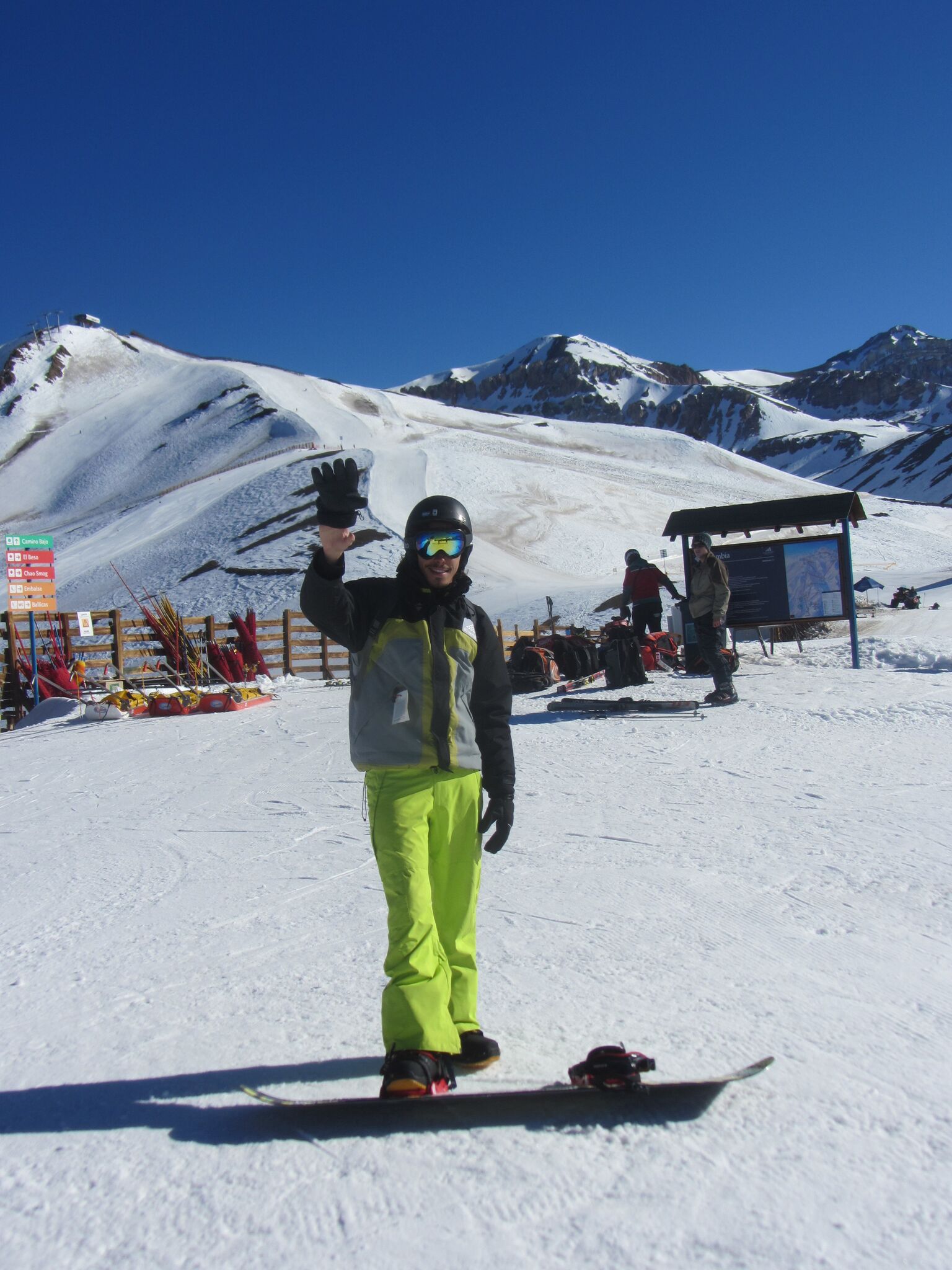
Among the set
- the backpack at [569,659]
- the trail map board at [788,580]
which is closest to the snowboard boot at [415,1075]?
the trail map board at [788,580]

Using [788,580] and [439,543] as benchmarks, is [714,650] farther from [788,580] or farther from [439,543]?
[439,543]

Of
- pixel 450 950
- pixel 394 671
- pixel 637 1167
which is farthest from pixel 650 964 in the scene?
pixel 394 671

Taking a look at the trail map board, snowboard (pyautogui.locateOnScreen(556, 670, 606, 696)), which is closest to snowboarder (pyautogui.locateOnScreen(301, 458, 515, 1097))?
snowboard (pyautogui.locateOnScreen(556, 670, 606, 696))

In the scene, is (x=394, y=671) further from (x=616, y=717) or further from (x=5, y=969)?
(x=616, y=717)

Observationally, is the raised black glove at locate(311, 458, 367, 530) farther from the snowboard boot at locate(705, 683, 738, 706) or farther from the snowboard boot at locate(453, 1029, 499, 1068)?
the snowboard boot at locate(705, 683, 738, 706)

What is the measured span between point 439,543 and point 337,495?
0.34 m

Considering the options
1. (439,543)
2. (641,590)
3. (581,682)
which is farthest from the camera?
(641,590)

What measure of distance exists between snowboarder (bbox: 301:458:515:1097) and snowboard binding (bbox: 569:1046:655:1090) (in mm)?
337

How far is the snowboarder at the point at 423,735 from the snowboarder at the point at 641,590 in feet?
31.2

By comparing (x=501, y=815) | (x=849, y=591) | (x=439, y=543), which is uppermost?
(x=439, y=543)

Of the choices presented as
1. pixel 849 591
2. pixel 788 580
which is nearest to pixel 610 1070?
pixel 849 591

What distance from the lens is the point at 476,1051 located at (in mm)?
2475

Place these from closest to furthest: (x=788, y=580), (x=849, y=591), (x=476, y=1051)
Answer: (x=476, y=1051) < (x=849, y=591) < (x=788, y=580)

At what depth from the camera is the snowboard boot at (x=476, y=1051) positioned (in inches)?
97.0
